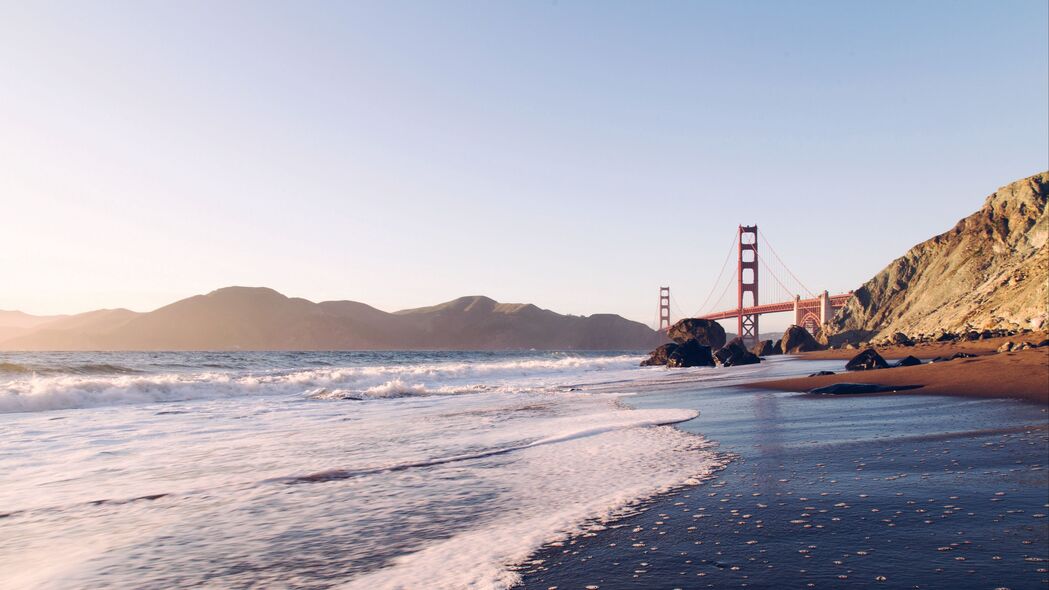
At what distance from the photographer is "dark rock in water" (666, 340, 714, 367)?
35.5 meters

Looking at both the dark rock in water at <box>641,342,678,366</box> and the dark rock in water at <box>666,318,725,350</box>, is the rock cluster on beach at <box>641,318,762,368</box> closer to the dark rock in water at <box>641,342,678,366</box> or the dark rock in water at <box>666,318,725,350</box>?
the dark rock in water at <box>641,342,678,366</box>

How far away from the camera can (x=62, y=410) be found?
47.8 feet

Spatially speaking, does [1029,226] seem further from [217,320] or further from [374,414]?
[217,320]

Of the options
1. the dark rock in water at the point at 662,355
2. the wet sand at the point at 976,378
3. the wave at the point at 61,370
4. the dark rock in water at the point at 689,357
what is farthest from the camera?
the dark rock in water at the point at 662,355

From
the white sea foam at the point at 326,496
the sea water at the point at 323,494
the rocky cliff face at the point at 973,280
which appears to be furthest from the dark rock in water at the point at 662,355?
the white sea foam at the point at 326,496

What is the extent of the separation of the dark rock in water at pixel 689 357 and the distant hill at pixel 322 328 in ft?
405

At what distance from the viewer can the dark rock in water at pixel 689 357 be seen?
35.5 metres

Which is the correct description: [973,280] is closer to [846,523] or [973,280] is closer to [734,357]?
[734,357]

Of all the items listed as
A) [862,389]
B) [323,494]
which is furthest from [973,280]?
[323,494]

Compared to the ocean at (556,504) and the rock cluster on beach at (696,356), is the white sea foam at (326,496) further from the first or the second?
the rock cluster on beach at (696,356)

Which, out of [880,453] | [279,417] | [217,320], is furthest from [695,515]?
[217,320]

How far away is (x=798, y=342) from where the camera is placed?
53.6 m

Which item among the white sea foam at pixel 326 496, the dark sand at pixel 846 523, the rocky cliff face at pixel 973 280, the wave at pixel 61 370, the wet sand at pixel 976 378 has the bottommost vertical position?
the wave at pixel 61 370

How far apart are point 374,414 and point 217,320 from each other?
157 meters
